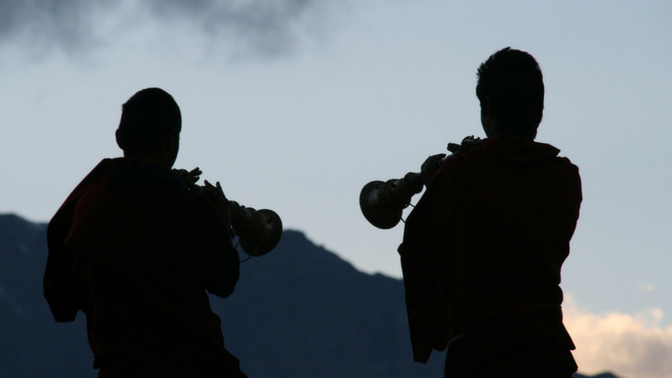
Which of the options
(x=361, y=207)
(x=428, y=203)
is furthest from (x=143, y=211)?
(x=361, y=207)

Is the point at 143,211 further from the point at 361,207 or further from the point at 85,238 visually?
the point at 361,207

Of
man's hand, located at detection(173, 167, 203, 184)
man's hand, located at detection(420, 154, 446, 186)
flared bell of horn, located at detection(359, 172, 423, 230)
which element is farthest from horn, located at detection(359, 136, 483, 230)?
man's hand, located at detection(173, 167, 203, 184)

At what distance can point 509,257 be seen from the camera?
166 inches

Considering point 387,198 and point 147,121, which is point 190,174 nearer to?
point 147,121

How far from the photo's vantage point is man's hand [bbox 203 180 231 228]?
16.0ft

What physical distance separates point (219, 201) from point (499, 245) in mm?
1575

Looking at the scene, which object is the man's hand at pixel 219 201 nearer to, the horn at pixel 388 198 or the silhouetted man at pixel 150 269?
the silhouetted man at pixel 150 269

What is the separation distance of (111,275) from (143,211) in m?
0.35

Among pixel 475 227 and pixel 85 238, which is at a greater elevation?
pixel 475 227

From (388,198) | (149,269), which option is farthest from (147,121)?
(388,198)

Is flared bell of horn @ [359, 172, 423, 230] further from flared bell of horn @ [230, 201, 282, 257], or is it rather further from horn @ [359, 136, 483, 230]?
flared bell of horn @ [230, 201, 282, 257]

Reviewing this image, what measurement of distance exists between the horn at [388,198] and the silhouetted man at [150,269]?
1.81m

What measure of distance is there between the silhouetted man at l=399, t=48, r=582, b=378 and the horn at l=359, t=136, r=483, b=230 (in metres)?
Answer: 1.49

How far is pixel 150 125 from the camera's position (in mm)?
4598
